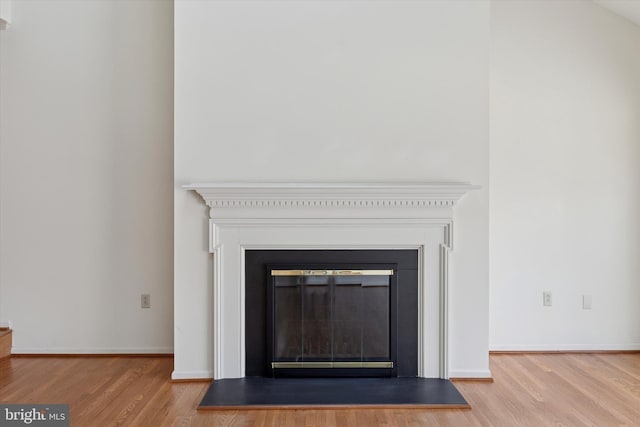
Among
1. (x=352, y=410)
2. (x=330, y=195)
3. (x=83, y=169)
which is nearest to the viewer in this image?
(x=352, y=410)

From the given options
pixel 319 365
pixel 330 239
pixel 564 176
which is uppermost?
pixel 564 176

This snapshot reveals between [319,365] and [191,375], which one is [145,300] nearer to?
[191,375]

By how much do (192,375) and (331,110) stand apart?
1839mm

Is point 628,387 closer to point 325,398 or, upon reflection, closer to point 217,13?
point 325,398

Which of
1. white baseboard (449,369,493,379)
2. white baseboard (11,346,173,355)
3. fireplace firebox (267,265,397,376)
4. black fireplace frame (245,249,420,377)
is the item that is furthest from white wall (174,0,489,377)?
white baseboard (11,346,173,355)

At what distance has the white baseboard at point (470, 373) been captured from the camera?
3240 mm

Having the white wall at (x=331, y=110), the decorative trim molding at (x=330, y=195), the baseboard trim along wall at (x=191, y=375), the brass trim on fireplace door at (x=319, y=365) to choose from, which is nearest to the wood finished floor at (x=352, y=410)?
the baseboard trim along wall at (x=191, y=375)

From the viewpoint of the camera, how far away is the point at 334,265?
324cm

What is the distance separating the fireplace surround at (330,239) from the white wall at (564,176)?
2.55 ft

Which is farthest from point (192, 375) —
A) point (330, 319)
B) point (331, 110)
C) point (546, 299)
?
point (546, 299)

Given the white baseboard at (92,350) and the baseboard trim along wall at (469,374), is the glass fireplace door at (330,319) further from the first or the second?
the white baseboard at (92,350)

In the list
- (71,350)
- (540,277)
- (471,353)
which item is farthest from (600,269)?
(71,350)

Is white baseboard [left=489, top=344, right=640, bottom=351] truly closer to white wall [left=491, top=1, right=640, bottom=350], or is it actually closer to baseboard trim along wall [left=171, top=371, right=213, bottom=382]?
white wall [left=491, top=1, right=640, bottom=350]

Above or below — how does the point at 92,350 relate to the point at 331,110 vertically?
below
